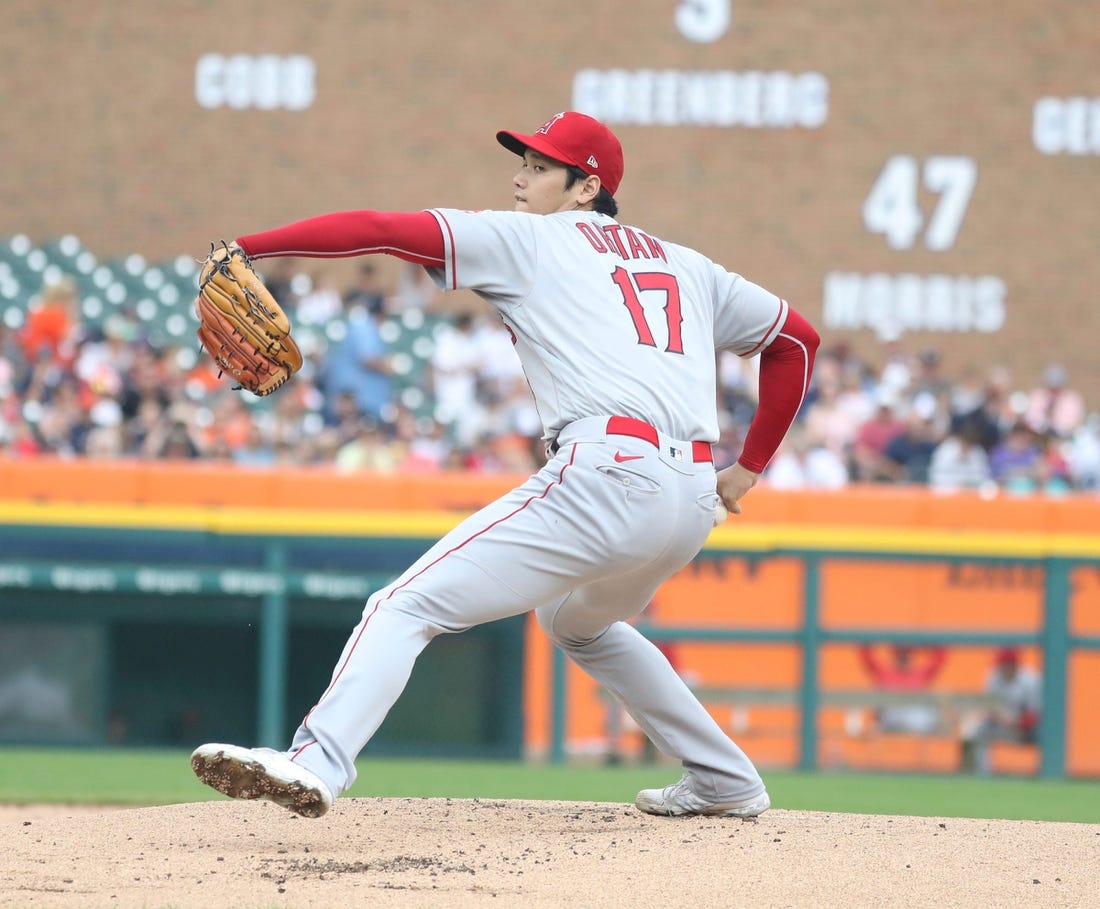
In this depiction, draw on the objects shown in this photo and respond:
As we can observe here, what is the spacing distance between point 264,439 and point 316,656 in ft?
8.22

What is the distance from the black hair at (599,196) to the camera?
3.96 meters

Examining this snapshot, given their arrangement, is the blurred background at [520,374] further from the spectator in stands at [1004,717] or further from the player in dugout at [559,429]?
the player in dugout at [559,429]

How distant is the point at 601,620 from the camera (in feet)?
13.2

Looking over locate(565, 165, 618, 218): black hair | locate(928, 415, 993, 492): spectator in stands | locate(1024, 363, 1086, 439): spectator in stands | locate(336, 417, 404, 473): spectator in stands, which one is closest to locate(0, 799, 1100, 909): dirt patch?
locate(565, 165, 618, 218): black hair

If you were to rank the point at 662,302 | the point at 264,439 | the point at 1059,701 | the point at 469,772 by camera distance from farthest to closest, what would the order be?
the point at 264,439 → the point at 1059,701 → the point at 469,772 → the point at 662,302

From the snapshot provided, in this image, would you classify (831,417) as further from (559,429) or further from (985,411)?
(559,429)

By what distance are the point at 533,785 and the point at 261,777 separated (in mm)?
3010

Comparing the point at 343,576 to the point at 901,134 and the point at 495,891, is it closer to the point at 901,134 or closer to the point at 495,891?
the point at 495,891

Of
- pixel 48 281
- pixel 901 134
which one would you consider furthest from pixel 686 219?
pixel 48 281

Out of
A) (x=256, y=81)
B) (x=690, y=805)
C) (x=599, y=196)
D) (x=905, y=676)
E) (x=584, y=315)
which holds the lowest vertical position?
(x=905, y=676)

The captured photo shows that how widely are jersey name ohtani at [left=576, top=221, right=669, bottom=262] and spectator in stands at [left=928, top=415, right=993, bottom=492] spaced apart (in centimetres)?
686

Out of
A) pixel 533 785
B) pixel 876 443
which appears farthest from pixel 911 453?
pixel 533 785

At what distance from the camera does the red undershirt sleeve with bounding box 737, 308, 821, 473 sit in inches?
166

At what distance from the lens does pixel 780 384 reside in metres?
4.24
